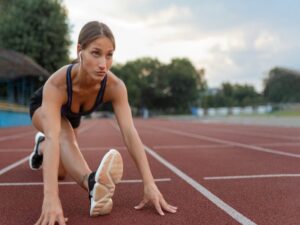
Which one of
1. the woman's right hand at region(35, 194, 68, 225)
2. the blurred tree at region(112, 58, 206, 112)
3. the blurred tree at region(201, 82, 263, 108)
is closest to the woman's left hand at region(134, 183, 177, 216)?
the woman's right hand at region(35, 194, 68, 225)

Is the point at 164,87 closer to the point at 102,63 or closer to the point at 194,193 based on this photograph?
the point at 194,193

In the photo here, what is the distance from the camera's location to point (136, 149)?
3.21 m

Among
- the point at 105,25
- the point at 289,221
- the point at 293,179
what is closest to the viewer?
the point at 289,221

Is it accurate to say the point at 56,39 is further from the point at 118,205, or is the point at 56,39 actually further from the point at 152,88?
the point at 152,88

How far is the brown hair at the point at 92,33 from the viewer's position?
2.80 metres

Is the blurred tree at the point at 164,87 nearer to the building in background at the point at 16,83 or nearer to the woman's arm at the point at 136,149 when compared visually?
the building in background at the point at 16,83

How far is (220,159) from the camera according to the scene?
240 inches

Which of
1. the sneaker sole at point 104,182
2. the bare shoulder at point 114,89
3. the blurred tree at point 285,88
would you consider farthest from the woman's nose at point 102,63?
the blurred tree at point 285,88

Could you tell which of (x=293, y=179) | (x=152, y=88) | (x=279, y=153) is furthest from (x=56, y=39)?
(x=152, y=88)

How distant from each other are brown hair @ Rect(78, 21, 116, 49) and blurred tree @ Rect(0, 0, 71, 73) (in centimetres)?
2888

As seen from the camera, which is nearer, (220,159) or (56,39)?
(220,159)

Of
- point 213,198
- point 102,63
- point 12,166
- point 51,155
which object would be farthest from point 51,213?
point 12,166

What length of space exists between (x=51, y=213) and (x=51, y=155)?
0.41 m

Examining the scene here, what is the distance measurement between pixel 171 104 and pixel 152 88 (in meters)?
4.51
